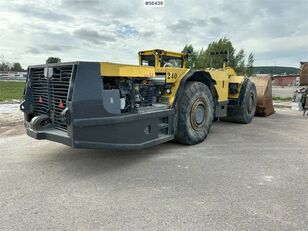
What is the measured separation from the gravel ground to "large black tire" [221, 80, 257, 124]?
2562mm

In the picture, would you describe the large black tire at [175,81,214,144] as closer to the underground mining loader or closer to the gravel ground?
the underground mining loader

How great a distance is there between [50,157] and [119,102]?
180 centimetres

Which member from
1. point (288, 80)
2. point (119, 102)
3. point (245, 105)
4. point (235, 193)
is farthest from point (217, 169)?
point (288, 80)

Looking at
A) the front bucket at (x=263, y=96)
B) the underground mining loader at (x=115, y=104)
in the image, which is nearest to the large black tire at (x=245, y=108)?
the front bucket at (x=263, y=96)

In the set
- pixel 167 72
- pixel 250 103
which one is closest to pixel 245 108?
pixel 250 103

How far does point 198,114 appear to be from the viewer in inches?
232

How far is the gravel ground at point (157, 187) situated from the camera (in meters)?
2.93

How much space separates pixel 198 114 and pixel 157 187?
249 centimetres

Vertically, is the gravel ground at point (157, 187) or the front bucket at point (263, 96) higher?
the front bucket at point (263, 96)

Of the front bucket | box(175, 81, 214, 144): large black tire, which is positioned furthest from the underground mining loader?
the front bucket

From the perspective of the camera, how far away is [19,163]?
4695 mm

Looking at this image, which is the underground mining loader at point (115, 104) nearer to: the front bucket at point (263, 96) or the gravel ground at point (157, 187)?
the gravel ground at point (157, 187)

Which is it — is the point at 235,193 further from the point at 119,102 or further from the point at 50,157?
the point at 50,157

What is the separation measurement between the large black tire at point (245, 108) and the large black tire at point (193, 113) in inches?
101
